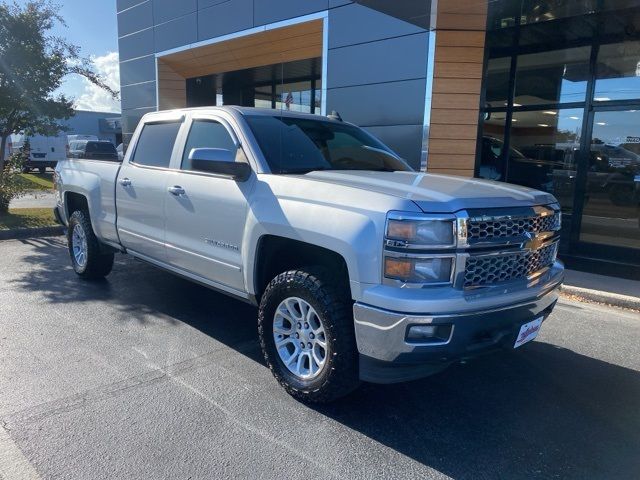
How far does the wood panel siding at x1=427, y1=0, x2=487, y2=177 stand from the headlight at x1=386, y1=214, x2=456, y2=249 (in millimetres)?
5634

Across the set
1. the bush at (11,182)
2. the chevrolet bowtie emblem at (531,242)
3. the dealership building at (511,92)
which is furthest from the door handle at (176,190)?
the bush at (11,182)

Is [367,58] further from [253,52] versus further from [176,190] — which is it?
[176,190]

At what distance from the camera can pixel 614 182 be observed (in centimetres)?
795

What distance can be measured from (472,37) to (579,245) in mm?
3742

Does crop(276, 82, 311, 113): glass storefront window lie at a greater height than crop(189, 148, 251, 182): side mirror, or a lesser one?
greater

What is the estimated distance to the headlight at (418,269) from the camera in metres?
2.80

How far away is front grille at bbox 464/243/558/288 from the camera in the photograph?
2934 millimetres

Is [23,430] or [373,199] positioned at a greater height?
[373,199]

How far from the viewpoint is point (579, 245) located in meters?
8.16

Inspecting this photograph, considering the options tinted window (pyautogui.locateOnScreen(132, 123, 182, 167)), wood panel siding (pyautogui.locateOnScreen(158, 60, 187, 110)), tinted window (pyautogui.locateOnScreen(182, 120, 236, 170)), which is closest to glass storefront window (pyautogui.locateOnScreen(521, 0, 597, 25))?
tinted window (pyautogui.locateOnScreen(182, 120, 236, 170))

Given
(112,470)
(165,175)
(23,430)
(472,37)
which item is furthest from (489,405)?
(472,37)

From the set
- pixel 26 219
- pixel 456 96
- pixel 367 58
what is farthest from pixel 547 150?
pixel 26 219

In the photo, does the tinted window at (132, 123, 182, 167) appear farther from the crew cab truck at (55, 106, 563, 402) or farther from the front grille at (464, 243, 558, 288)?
the front grille at (464, 243, 558, 288)

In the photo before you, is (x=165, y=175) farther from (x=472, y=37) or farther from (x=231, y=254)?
(x=472, y=37)
